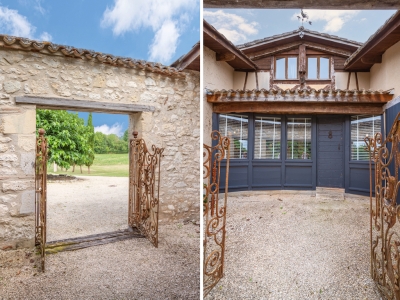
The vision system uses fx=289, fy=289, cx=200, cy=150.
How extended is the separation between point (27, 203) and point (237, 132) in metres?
2.88

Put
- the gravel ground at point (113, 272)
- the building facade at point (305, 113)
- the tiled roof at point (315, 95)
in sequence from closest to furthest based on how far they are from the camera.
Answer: the gravel ground at point (113, 272) < the tiled roof at point (315, 95) < the building facade at point (305, 113)

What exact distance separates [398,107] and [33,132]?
3.81 metres

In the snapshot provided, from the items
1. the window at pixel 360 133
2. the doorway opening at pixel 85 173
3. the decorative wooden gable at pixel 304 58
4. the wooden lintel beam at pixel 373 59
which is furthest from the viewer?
the decorative wooden gable at pixel 304 58

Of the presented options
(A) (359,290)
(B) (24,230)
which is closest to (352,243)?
(A) (359,290)

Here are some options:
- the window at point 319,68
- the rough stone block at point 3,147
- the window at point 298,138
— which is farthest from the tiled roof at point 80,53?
the window at point 319,68

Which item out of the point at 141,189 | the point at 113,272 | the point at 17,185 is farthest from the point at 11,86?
the point at 113,272

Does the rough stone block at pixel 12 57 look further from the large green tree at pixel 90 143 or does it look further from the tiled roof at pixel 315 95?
the large green tree at pixel 90 143

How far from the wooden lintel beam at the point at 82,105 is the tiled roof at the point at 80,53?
38 cm

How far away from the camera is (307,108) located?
4.23m

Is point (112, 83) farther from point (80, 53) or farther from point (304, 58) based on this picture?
point (304, 58)

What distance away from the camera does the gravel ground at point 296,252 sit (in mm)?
1688

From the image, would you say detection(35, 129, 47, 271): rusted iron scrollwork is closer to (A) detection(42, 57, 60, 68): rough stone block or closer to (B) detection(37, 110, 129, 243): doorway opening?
(B) detection(37, 110, 129, 243): doorway opening

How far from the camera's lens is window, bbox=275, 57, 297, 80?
15.7 ft

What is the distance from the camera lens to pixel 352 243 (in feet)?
7.92
